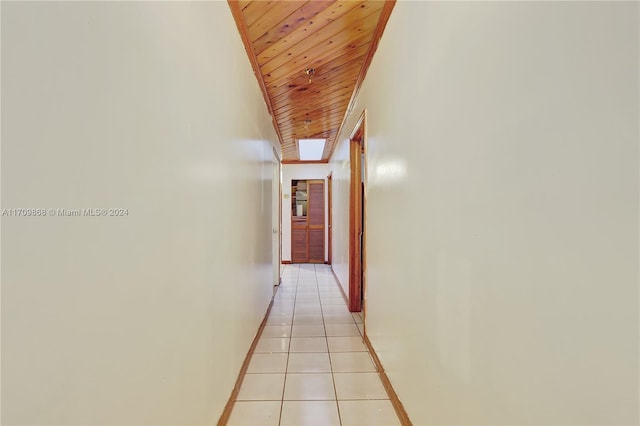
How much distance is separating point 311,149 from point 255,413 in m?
4.96

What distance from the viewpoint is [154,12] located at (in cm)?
89

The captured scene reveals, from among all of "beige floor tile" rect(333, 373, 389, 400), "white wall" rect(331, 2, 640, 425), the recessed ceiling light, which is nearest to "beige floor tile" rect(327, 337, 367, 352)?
"beige floor tile" rect(333, 373, 389, 400)

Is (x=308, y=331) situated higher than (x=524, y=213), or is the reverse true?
(x=524, y=213)

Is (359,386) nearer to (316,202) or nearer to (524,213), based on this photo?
(524,213)

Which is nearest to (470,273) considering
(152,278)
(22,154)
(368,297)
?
(152,278)

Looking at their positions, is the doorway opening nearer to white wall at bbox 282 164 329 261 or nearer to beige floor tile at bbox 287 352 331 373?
white wall at bbox 282 164 329 261

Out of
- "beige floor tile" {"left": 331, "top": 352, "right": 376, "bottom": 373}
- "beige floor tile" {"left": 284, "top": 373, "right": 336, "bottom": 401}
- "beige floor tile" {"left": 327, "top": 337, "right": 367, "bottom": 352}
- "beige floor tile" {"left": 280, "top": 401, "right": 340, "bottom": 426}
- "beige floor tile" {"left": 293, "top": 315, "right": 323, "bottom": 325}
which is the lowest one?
"beige floor tile" {"left": 293, "top": 315, "right": 323, "bottom": 325}

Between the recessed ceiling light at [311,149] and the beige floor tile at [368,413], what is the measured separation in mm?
4220

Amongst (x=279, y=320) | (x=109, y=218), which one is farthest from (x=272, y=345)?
(x=109, y=218)

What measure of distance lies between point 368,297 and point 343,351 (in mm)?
516

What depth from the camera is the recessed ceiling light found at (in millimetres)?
5336

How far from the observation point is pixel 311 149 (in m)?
6.01

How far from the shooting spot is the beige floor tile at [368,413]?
65.2 inches

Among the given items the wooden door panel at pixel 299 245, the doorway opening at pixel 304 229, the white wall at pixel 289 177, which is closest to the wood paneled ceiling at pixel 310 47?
the white wall at pixel 289 177
